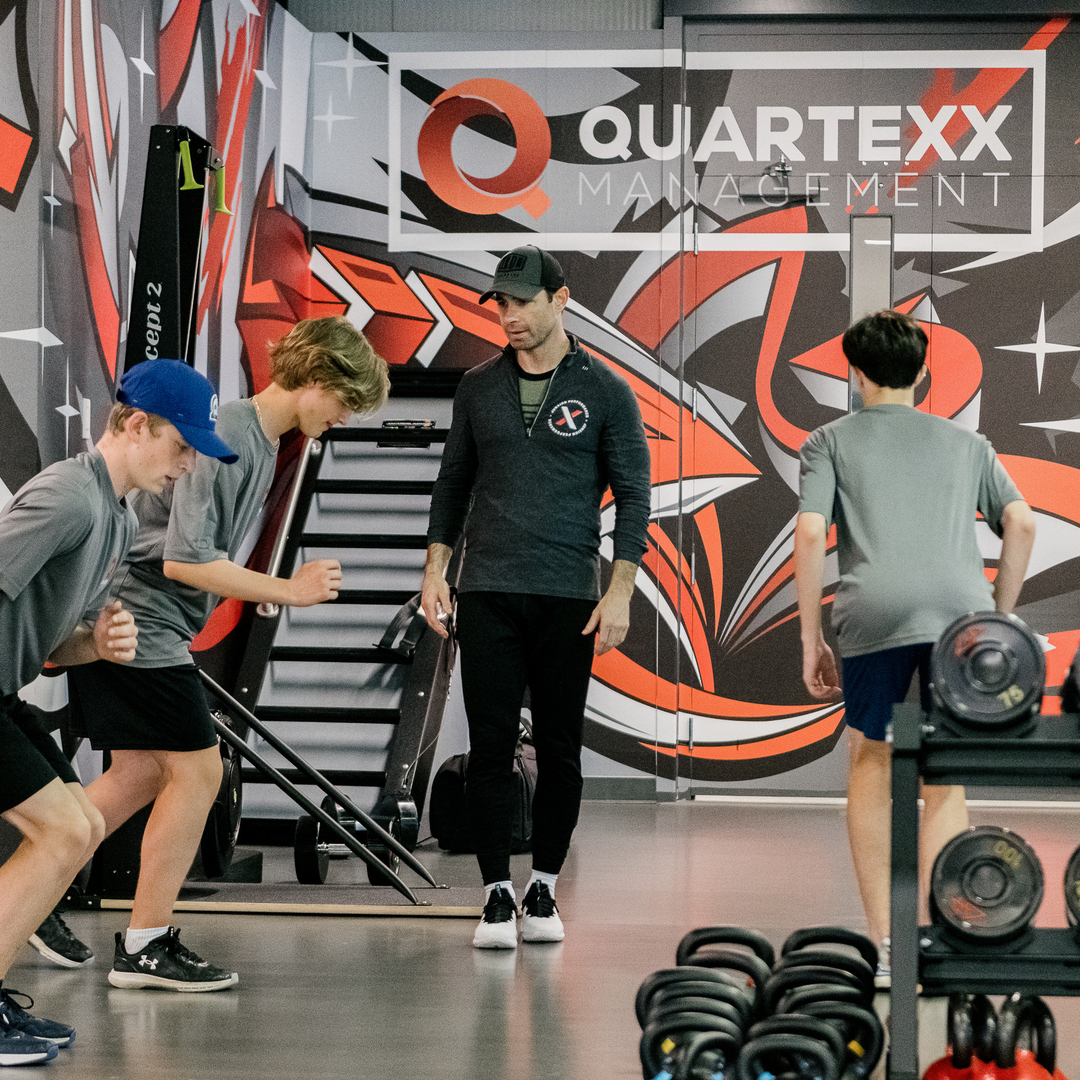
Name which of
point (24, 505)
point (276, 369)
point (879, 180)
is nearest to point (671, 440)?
point (879, 180)

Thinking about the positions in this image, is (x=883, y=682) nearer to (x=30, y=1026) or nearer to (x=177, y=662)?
(x=177, y=662)

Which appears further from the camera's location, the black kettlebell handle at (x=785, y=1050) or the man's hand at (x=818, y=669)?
the man's hand at (x=818, y=669)

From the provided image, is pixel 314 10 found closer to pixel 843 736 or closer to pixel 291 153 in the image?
pixel 291 153

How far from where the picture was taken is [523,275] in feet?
12.2

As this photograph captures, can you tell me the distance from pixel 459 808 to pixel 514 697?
6.07ft

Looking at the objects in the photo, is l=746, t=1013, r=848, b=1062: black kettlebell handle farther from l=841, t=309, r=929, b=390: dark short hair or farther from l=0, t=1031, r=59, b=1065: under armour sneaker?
l=841, t=309, r=929, b=390: dark short hair

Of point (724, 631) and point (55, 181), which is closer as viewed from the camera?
point (55, 181)

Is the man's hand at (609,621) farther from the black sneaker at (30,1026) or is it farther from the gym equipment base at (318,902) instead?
the black sneaker at (30,1026)

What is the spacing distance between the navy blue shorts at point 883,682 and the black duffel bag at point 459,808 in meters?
2.62

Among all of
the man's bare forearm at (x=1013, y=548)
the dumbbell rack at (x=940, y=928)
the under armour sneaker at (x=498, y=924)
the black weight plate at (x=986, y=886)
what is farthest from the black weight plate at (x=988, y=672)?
the under armour sneaker at (x=498, y=924)

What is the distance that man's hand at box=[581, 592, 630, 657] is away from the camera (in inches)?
147

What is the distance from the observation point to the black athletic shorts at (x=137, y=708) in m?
3.21

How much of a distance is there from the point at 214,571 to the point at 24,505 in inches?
26.1

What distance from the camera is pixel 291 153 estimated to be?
7.16 m
